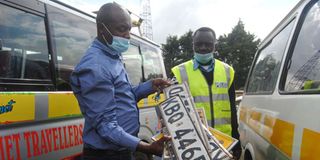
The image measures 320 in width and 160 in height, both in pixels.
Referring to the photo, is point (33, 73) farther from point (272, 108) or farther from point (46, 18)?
point (272, 108)

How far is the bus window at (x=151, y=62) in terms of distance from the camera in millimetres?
5751

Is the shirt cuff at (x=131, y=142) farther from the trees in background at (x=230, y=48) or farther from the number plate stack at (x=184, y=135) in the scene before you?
the trees in background at (x=230, y=48)

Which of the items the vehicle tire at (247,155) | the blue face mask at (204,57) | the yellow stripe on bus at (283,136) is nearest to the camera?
the yellow stripe on bus at (283,136)

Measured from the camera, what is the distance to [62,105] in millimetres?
3303

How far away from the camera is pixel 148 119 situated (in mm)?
5113

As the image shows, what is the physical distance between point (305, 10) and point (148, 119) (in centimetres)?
282

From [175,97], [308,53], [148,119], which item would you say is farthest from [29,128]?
[148,119]

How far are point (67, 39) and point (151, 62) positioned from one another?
251 centimetres

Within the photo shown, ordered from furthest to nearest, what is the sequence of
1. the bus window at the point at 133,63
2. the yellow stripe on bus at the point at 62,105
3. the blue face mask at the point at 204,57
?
the bus window at the point at 133,63 < the blue face mask at the point at 204,57 < the yellow stripe on bus at the point at 62,105

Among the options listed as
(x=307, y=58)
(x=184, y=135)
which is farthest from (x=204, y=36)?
(x=184, y=135)

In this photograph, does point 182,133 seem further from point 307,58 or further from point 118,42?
point 307,58

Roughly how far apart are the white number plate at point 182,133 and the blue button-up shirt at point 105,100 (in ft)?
0.74

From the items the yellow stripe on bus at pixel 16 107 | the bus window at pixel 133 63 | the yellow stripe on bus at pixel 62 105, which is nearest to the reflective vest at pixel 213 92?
the yellow stripe on bus at pixel 62 105

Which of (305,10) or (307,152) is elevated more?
(305,10)
